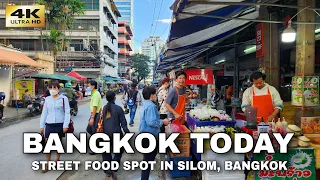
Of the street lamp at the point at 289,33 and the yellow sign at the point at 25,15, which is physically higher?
the yellow sign at the point at 25,15

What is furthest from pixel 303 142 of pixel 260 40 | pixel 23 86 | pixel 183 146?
pixel 23 86

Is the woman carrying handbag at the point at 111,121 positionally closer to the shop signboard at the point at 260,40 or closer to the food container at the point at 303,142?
the food container at the point at 303,142

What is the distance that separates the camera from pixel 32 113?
14.9 metres

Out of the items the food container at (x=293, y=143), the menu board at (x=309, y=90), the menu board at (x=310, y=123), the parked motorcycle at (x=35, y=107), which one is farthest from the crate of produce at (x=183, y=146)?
the parked motorcycle at (x=35, y=107)

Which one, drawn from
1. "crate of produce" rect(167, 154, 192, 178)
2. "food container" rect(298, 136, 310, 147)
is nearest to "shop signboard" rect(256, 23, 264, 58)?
"food container" rect(298, 136, 310, 147)

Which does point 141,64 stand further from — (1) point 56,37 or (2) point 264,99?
(2) point 264,99

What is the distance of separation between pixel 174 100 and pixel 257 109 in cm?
148

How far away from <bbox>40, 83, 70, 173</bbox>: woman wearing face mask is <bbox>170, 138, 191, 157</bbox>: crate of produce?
2169 millimetres

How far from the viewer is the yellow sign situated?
68.4ft

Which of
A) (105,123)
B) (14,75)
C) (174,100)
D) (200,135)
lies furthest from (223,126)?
(14,75)

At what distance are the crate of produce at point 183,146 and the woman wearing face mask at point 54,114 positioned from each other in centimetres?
217

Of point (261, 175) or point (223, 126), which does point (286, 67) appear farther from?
point (261, 175)

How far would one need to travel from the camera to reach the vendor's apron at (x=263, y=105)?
4.56 metres

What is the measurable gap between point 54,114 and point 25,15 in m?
19.9
